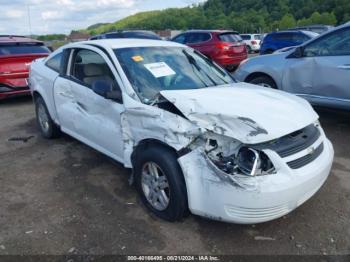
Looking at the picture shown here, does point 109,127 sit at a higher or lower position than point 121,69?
lower

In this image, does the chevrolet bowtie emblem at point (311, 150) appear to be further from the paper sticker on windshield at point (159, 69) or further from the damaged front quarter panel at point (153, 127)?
the paper sticker on windshield at point (159, 69)

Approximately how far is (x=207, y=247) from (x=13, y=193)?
2.37m

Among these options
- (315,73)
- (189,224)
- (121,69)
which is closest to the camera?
(189,224)

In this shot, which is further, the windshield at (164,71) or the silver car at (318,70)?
the silver car at (318,70)

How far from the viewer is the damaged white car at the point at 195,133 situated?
2.71 metres

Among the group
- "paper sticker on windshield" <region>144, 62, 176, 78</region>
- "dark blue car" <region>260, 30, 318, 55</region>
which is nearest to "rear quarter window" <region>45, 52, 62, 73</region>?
"paper sticker on windshield" <region>144, 62, 176, 78</region>

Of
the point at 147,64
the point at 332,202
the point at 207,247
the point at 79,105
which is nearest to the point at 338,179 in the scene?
the point at 332,202

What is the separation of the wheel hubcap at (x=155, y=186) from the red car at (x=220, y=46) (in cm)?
992

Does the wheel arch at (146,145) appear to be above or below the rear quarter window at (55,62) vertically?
below

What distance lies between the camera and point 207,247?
9.64ft

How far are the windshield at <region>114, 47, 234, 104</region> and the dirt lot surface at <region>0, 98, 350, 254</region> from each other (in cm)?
120

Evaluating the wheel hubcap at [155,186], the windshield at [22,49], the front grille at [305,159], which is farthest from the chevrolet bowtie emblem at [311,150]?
the windshield at [22,49]

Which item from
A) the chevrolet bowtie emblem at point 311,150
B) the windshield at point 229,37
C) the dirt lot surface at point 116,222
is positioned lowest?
the dirt lot surface at point 116,222

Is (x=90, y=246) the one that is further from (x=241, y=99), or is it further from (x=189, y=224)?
(x=241, y=99)
